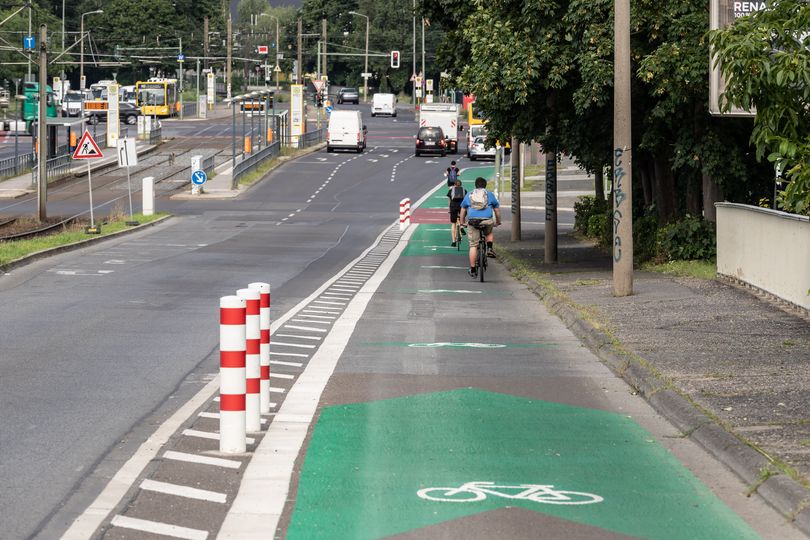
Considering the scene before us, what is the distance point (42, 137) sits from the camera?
4544 cm

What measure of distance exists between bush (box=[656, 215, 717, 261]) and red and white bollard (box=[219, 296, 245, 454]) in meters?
18.0

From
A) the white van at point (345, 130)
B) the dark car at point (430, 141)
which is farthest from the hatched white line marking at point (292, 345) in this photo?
the white van at point (345, 130)

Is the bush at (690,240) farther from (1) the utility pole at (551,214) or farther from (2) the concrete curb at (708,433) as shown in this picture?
(2) the concrete curb at (708,433)

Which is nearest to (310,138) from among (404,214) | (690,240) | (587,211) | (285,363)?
(404,214)

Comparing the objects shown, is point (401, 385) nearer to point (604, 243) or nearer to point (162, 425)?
point (162, 425)

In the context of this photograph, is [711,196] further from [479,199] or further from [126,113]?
[126,113]

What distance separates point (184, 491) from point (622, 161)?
1413 centimetres

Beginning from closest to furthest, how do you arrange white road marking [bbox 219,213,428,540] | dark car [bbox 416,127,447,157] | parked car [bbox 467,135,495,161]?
white road marking [bbox 219,213,428,540] < parked car [bbox 467,135,495,161] < dark car [bbox 416,127,447,157]

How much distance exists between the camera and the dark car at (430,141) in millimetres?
88625

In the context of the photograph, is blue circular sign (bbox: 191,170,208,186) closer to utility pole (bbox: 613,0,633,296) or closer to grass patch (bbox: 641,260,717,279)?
grass patch (bbox: 641,260,717,279)

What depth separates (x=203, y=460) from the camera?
8.87 m

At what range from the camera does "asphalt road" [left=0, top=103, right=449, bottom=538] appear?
8.77 m

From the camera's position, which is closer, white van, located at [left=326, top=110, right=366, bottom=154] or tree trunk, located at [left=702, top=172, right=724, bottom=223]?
tree trunk, located at [left=702, top=172, right=724, bottom=223]

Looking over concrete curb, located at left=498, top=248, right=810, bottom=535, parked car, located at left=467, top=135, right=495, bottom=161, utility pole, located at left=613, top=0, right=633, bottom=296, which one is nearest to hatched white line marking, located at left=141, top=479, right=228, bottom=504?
concrete curb, located at left=498, top=248, right=810, bottom=535
